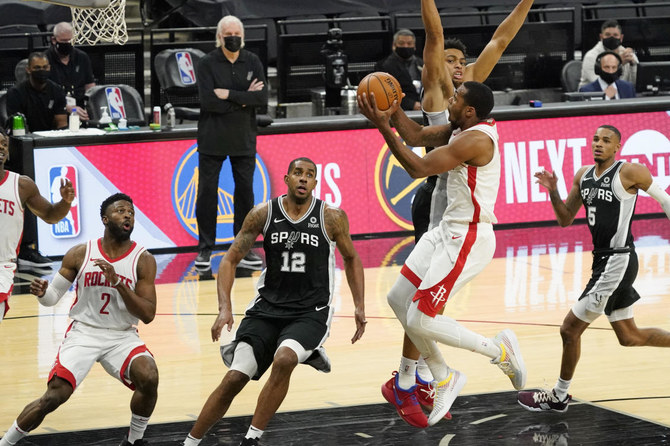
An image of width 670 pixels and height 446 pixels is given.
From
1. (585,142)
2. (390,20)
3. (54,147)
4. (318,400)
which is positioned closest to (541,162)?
(585,142)

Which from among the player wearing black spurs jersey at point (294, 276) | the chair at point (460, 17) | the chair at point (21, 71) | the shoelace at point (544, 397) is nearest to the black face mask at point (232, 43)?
the chair at point (21, 71)

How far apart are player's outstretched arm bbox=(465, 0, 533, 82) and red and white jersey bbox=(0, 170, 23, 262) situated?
293 centimetres

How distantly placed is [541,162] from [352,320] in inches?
168

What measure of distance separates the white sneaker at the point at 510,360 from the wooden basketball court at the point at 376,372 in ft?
0.98

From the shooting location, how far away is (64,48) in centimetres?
1345

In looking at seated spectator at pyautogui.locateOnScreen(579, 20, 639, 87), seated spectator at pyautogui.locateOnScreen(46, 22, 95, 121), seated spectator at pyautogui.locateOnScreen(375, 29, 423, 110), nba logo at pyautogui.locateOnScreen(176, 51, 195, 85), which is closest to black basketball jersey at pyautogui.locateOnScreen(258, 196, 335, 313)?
seated spectator at pyautogui.locateOnScreen(375, 29, 423, 110)

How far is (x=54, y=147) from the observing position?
11.8m

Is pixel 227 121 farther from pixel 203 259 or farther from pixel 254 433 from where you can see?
pixel 254 433

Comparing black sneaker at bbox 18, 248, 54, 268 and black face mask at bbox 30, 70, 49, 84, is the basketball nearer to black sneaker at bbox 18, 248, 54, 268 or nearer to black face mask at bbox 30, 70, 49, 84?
black sneaker at bbox 18, 248, 54, 268

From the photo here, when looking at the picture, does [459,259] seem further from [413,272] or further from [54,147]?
[54,147]

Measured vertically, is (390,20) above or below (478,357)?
above

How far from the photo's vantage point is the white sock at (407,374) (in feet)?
24.0

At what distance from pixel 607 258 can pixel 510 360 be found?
1016mm

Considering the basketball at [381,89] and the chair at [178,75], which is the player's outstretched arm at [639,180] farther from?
the chair at [178,75]
